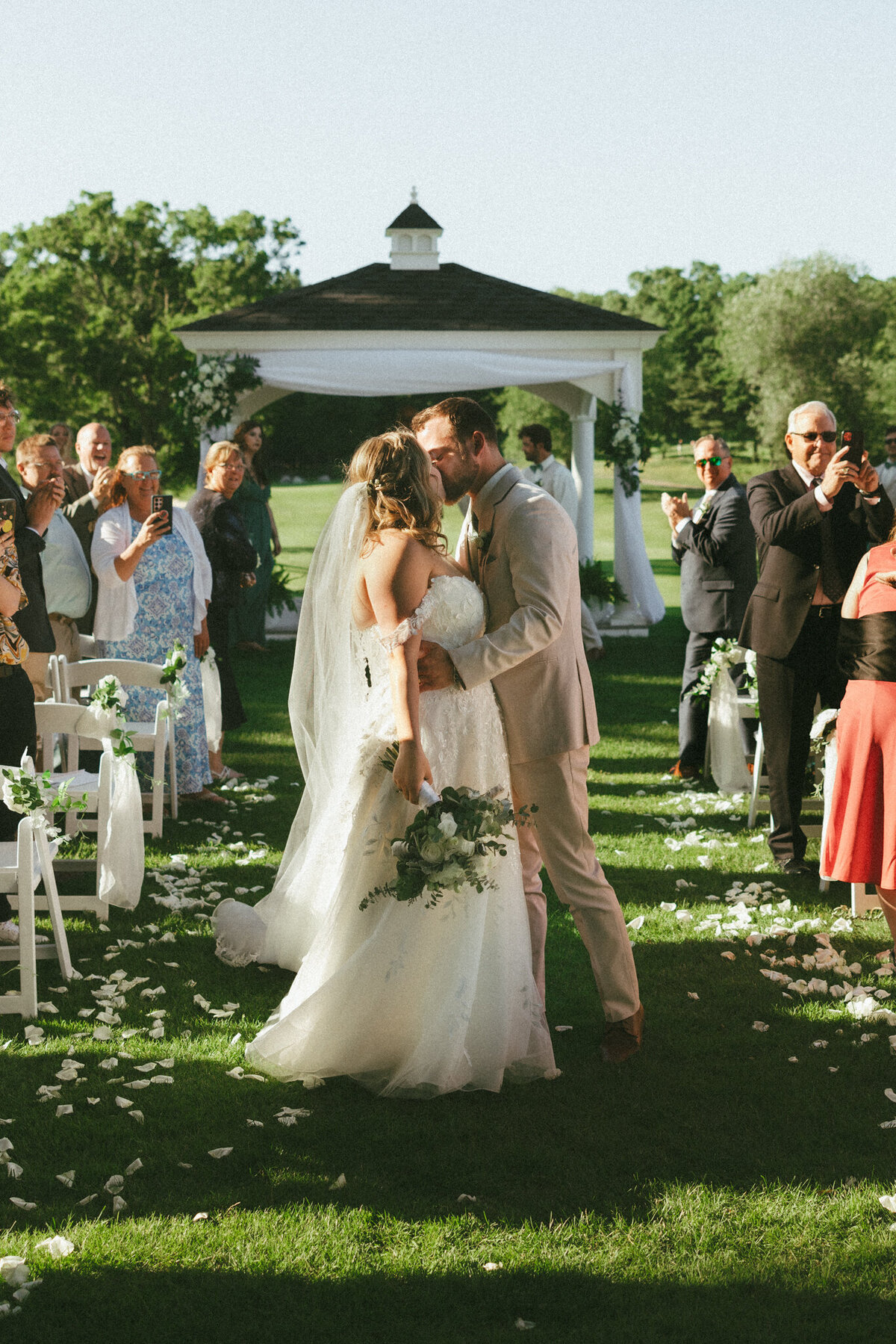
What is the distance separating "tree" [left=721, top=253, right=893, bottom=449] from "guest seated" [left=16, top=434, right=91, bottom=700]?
46.8 meters

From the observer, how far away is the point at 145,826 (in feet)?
23.5

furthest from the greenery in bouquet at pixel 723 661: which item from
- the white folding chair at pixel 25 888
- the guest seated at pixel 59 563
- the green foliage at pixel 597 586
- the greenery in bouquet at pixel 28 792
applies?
the green foliage at pixel 597 586

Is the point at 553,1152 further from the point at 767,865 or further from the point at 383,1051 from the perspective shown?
the point at 767,865

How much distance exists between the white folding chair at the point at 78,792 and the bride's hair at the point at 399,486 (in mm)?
2444

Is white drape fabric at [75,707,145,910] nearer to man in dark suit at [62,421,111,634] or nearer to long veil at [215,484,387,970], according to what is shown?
long veil at [215,484,387,970]

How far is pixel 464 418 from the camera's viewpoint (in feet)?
13.0

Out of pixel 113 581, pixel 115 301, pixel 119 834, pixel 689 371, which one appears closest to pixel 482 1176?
pixel 119 834

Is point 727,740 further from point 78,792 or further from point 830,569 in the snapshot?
point 78,792

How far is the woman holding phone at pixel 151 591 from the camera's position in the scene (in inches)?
289

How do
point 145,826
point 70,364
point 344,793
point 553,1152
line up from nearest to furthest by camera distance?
point 553,1152 < point 344,793 < point 145,826 < point 70,364

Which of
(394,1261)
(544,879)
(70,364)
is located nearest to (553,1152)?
(394,1261)

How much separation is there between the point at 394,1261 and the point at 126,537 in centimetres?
538

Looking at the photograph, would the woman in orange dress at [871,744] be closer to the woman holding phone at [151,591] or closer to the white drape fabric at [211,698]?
the woman holding phone at [151,591]

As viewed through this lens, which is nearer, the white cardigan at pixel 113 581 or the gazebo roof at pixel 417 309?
the white cardigan at pixel 113 581
